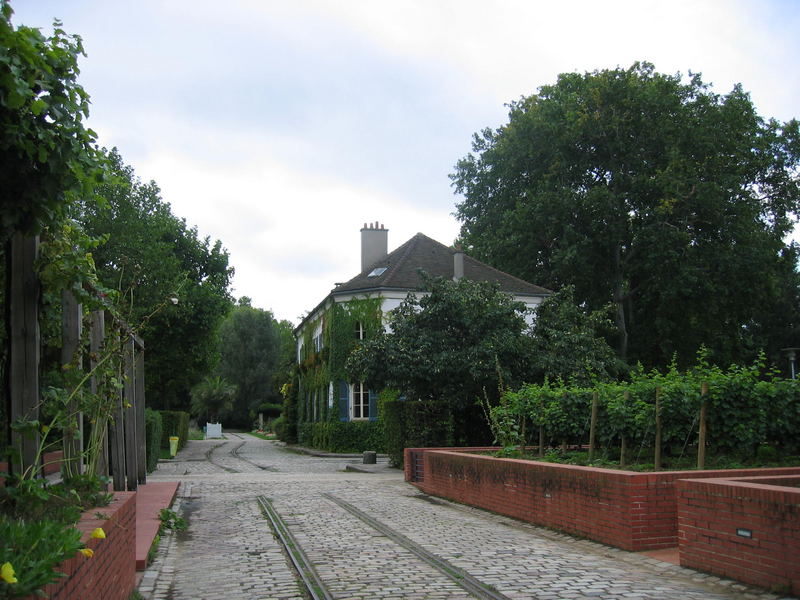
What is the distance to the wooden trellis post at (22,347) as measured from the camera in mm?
5766

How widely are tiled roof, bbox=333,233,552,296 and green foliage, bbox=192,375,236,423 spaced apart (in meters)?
42.8

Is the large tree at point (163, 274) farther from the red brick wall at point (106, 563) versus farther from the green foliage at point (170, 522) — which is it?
the red brick wall at point (106, 563)

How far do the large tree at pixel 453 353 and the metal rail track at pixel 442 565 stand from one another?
37.0 feet

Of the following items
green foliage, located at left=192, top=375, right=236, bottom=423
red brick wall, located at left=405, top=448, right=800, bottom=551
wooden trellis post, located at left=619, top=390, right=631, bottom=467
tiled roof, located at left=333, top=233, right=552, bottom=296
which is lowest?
green foliage, located at left=192, top=375, right=236, bottom=423

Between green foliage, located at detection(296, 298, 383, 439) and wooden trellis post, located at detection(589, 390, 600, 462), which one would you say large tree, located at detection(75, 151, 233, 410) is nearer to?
green foliage, located at detection(296, 298, 383, 439)

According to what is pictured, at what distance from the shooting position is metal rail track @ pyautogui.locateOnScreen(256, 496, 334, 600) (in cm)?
709

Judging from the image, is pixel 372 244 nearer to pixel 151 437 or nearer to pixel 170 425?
pixel 170 425

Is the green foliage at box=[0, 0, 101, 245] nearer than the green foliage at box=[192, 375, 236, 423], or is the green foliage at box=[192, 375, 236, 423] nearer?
the green foliage at box=[0, 0, 101, 245]

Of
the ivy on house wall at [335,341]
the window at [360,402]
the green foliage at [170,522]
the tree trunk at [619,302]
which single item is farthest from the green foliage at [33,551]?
the tree trunk at [619,302]

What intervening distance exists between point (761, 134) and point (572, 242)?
434 inches

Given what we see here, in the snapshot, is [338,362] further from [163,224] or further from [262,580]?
[262,580]

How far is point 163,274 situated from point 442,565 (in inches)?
1057

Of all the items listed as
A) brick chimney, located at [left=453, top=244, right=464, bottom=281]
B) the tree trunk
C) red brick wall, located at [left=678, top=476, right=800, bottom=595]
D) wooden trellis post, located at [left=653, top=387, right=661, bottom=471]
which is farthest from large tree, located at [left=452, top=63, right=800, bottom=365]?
red brick wall, located at [left=678, top=476, right=800, bottom=595]

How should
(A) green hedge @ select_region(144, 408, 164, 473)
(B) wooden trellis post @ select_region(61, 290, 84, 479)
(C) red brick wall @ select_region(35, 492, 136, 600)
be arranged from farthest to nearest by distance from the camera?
(A) green hedge @ select_region(144, 408, 164, 473) → (B) wooden trellis post @ select_region(61, 290, 84, 479) → (C) red brick wall @ select_region(35, 492, 136, 600)
